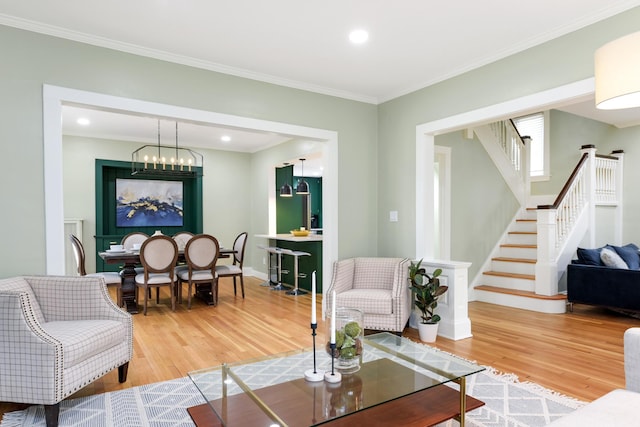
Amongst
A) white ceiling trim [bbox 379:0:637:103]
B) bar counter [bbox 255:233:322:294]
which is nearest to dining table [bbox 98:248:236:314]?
bar counter [bbox 255:233:322:294]

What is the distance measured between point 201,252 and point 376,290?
2.60m

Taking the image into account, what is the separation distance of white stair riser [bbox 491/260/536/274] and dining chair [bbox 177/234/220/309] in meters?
4.24

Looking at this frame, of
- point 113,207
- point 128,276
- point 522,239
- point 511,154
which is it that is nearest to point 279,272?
point 128,276

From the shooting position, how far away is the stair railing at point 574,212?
5281mm

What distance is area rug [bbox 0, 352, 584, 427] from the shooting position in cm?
227

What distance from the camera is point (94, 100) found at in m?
3.26

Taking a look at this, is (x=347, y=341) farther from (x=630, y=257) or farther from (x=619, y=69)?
(x=630, y=257)

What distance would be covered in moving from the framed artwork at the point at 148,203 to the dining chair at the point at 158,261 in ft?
7.98

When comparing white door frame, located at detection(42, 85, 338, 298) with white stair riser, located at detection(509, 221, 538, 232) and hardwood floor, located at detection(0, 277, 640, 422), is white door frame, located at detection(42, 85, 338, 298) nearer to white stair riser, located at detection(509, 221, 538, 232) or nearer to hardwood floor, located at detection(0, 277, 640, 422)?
hardwood floor, located at detection(0, 277, 640, 422)

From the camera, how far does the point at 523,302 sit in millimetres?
5254

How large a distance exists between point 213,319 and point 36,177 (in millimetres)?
2508

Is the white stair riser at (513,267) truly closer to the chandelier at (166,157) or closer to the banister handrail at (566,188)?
the banister handrail at (566,188)

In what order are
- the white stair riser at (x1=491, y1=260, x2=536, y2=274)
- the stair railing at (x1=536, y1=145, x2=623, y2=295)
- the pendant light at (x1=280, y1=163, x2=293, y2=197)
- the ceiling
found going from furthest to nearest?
the pendant light at (x1=280, y1=163, x2=293, y2=197), the white stair riser at (x1=491, y1=260, x2=536, y2=274), the stair railing at (x1=536, y1=145, x2=623, y2=295), the ceiling

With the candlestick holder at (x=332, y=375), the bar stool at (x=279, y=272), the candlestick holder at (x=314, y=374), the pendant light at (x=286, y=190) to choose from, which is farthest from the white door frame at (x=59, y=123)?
the pendant light at (x=286, y=190)
